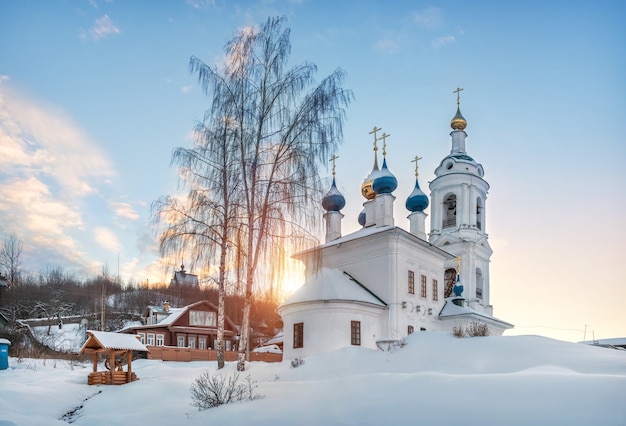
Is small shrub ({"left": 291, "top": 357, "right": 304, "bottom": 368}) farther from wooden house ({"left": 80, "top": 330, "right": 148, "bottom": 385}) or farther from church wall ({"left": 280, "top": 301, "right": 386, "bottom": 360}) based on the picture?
wooden house ({"left": 80, "top": 330, "right": 148, "bottom": 385})

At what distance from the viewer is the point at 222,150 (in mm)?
15445

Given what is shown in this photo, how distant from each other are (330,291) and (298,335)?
2.46m

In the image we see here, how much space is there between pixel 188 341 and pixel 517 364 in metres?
37.0

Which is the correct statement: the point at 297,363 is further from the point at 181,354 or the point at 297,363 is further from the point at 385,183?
the point at 181,354

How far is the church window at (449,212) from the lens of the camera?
128 feet

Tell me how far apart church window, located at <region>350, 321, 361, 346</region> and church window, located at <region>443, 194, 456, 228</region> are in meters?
19.3

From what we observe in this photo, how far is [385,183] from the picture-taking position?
28.7m

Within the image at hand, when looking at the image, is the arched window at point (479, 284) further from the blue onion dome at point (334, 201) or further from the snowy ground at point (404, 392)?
the snowy ground at point (404, 392)

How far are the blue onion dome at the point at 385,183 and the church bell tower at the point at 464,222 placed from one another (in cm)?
1090

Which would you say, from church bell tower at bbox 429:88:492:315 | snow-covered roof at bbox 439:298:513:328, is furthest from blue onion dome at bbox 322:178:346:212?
church bell tower at bbox 429:88:492:315

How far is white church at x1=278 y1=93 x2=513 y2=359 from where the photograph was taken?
71.3 ft

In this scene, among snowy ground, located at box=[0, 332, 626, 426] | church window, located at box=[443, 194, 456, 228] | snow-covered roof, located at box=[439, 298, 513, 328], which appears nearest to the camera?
snowy ground, located at box=[0, 332, 626, 426]

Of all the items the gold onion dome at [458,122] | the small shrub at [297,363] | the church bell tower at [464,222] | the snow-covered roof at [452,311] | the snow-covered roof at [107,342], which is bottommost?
the small shrub at [297,363]

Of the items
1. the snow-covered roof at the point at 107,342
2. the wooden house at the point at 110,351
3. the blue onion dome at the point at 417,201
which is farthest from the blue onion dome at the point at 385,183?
the wooden house at the point at 110,351
